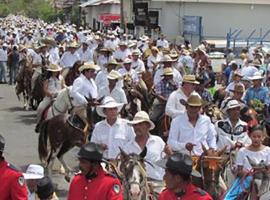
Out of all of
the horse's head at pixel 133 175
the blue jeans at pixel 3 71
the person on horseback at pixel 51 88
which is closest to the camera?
the horse's head at pixel 133 175

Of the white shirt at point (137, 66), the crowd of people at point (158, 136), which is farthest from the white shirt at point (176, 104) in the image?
the white shirt at point (137, 66)

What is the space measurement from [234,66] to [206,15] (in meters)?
23.6

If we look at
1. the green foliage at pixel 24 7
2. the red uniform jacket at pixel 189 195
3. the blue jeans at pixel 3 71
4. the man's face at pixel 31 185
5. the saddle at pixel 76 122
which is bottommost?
the green foliage at pixel 24 7

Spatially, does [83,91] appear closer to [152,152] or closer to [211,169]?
[152,152]

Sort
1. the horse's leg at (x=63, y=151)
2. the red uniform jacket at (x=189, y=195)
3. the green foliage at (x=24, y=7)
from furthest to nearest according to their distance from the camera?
1. the green foliage at (x=24, y=7)
2. the horse's leg at (x=63, y=151)
3. the red uniform jacket at (x=189, y=195)

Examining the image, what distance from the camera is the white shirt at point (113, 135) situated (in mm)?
8820

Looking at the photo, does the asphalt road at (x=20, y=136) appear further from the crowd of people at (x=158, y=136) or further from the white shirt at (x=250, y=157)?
the white shirt at (x=250, y=157)

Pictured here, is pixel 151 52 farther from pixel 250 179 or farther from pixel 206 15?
pixel 206 15

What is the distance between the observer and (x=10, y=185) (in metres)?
6.14

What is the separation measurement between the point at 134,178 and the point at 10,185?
1.66 metres

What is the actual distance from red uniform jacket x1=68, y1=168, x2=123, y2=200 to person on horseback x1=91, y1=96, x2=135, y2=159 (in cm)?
268

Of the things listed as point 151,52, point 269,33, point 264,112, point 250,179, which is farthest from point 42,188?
point 269,33

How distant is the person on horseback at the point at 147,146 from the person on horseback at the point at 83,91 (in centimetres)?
471

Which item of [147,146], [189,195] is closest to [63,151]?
[147,146]
